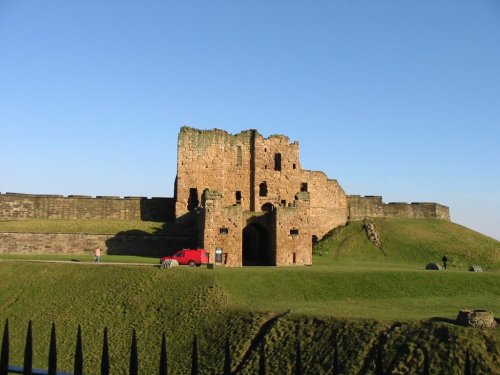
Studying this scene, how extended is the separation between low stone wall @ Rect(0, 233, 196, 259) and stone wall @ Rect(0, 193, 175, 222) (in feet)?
27.5

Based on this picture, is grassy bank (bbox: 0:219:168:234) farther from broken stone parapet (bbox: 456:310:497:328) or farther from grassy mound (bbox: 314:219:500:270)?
broken stone parapet (bbox: 456:310:497:328)

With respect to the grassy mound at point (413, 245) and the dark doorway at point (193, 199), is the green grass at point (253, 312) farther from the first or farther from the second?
the dark doorway at point (193, 199)

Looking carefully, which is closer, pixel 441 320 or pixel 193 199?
pixel 441 320

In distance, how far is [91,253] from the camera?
44750 mm

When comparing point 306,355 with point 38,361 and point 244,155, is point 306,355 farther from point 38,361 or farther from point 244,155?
point 244,155

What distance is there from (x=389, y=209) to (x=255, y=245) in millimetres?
21246

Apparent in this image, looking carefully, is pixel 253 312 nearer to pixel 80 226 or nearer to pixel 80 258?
pixel 80 258

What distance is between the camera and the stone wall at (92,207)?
53.4 metres

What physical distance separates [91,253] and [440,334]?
3244 cm

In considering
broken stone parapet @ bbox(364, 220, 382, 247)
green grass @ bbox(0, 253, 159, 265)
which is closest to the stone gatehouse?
green grass @ bbox(0, 253, 159, 265)

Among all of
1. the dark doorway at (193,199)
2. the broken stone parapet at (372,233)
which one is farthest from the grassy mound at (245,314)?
the broken stone parapet at (372,233)

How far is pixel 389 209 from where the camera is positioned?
62.1 meters

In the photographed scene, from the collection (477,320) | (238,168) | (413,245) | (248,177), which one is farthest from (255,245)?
(477,320)

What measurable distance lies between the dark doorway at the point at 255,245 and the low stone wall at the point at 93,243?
16.3ft
